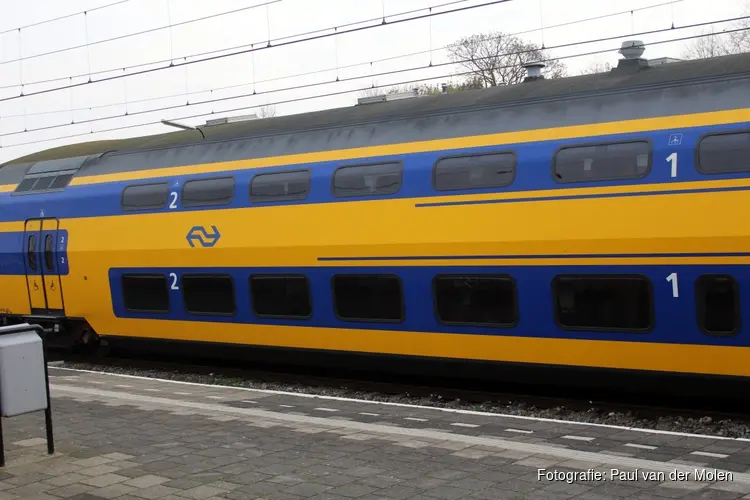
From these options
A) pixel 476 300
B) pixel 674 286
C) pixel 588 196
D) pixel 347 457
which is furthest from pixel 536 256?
pixel 347 457

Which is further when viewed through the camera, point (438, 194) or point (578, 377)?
point (438, 194)

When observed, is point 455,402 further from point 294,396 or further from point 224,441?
point 224,441

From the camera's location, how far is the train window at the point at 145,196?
1391cm

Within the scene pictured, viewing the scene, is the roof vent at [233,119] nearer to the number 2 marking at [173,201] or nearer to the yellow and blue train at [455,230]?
the yellow and blue train at [455,230]

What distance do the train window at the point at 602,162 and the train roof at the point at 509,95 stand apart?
80 cm

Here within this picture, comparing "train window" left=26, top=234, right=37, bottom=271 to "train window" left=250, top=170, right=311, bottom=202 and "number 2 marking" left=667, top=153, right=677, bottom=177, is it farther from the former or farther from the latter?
"number 2 marking" left=667, top=153, right=677, bottom=177

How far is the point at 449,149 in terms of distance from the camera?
425 inches

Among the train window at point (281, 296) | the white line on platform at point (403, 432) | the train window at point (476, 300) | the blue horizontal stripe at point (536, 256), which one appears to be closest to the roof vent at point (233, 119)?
the train window at point (281, 296)

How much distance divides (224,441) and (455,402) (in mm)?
3720

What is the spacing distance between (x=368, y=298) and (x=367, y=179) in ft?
5.18

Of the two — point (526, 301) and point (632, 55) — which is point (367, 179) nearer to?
point (526, 301)

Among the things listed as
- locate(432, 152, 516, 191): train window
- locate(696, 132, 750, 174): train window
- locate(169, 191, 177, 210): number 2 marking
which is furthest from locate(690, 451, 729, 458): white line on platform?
locate(169, 191, 177, 210): number 2 marking

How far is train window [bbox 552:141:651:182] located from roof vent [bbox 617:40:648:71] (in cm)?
179

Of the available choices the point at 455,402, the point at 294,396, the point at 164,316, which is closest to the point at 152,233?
the point at 164,316
